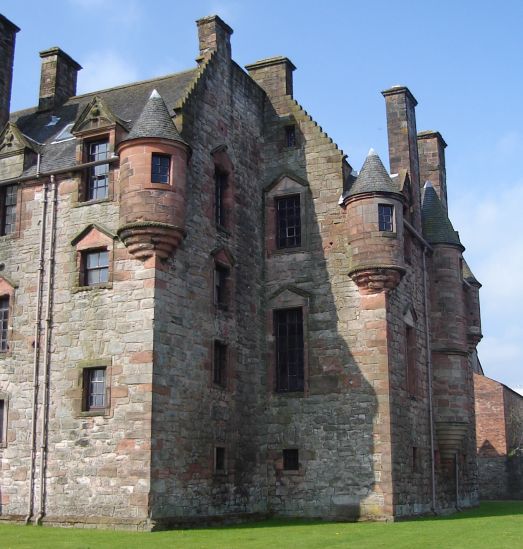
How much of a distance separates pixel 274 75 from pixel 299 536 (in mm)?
17069

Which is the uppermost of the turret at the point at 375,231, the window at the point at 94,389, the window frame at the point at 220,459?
the turret at the point at 375,231

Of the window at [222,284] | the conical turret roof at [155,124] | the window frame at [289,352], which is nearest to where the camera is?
the conical turret roof at [155,124]

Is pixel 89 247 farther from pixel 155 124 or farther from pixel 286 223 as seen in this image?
pixel 286 223

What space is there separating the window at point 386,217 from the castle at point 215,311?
0.26 ft

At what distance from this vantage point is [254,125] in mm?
29547

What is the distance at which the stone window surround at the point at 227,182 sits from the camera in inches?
1040

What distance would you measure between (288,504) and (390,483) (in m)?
3.45

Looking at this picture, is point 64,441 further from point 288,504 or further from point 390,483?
point 390,483

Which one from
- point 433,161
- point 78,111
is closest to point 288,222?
point 78,111

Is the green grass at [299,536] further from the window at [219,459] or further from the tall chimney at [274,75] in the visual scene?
the tall chimney at [274,75]

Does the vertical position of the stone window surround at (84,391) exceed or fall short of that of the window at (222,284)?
it falls short

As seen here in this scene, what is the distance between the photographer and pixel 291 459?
87.2 ft

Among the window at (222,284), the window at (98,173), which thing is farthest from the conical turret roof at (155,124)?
the window at (222,284)

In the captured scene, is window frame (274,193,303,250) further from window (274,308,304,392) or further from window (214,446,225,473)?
window (214,446,225,473)
